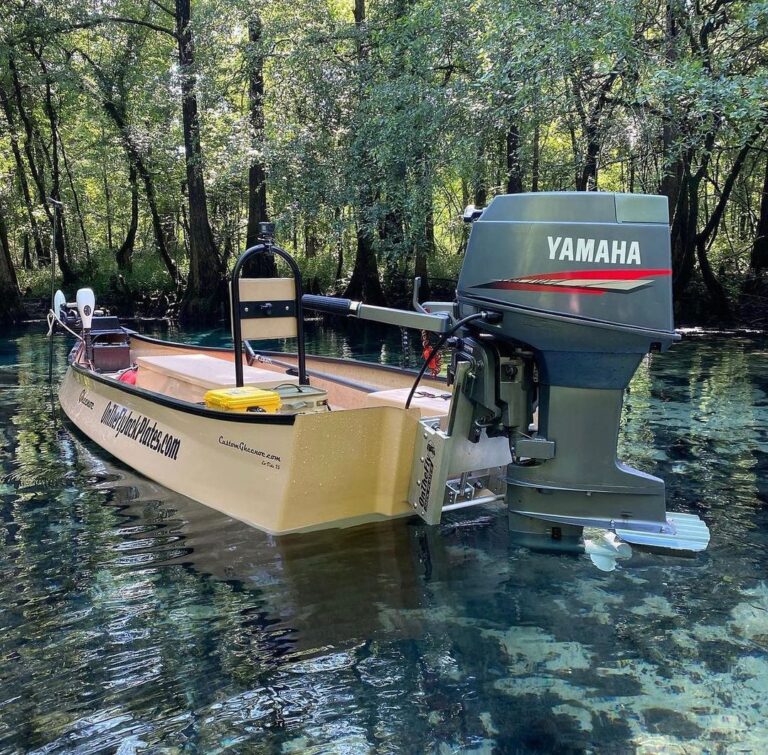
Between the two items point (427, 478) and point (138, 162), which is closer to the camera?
point (427, 478)

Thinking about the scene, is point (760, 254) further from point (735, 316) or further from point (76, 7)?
point (76, 7)

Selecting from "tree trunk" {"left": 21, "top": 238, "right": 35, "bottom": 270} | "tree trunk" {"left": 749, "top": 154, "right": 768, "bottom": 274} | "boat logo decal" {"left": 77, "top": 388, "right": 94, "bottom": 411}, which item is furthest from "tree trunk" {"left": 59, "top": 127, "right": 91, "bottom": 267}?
"tree trunk" {"left": 749, "top": 154, "right": 768, "bottom": 274}

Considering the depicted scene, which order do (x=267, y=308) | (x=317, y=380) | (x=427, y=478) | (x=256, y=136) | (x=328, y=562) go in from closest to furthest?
1. (x=427, y=478)
2. (x=328, y=562)
3. (x=267, y=308)
4. (x=317, y=380)
5. (x=256, y=136)

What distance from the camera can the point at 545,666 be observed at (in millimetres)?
2850

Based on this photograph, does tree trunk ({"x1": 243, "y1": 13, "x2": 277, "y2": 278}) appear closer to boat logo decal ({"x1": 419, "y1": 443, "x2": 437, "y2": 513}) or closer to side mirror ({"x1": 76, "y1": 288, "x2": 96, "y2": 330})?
side mirror ({"x1": 76, "y1": 288, "x2": 96, "y2": 330})

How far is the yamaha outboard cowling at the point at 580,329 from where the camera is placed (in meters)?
3.02

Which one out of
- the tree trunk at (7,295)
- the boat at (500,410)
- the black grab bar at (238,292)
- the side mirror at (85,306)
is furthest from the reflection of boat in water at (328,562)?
the tree trunk at (7,295)

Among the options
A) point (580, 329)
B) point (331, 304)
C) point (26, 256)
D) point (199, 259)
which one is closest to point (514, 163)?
point (199, 259)

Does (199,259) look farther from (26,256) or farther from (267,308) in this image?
Answer: (267,308)

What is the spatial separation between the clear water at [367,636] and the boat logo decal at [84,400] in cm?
179

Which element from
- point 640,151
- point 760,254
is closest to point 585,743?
point 640,151

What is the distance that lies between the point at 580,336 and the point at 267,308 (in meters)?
2.45

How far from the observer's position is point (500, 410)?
3322mm

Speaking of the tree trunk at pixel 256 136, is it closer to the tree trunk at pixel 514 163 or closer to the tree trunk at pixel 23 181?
the tree trunk at pixel 514 163
